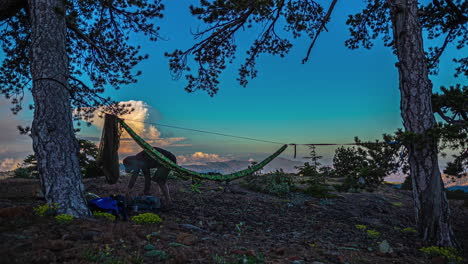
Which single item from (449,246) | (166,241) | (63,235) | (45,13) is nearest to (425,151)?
(449,246)

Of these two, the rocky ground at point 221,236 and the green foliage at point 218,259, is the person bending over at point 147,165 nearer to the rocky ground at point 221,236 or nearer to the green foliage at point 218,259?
the rocky ground at point 221,236

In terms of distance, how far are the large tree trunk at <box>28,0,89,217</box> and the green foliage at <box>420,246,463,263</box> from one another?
644cm

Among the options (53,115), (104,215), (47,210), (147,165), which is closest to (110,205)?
(104,215)

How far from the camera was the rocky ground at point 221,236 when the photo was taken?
140 inches

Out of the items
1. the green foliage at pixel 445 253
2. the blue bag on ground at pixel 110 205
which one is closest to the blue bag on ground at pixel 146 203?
the blue bag on ground at pixel 110 205

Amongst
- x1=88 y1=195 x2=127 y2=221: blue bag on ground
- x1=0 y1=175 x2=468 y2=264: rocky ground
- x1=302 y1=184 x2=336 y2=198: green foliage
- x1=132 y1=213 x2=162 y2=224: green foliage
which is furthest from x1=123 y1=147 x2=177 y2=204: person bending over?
x1=302 y1=184 x2=336 y2=198: green foliage

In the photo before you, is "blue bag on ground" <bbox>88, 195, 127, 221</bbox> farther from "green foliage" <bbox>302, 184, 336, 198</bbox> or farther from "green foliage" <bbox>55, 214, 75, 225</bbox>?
"green foliage" <bbox>302, 184, 336, 198</bbox>

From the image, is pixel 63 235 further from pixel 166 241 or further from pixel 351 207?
pixel 351 207

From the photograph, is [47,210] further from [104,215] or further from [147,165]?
[147,165]

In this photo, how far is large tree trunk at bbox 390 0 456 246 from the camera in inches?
228

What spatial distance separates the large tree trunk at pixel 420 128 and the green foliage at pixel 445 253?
258 millimetres

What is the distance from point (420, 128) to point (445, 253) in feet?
7.88

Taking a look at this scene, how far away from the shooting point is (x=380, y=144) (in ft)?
21.1

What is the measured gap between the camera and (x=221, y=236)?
5062 millimetres
